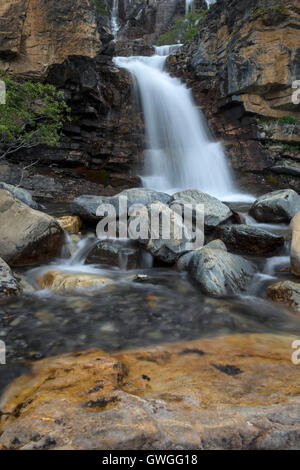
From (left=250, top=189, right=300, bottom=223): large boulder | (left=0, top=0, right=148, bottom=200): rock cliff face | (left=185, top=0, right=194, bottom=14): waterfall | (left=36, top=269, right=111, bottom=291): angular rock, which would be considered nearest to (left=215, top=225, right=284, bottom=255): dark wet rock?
(left=250, top=189, right=300, bottom=223): large boulder

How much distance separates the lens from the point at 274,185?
13969 mm

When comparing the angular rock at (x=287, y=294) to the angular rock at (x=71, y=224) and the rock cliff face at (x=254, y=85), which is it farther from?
the rock cliff face at (x=254, y=85)

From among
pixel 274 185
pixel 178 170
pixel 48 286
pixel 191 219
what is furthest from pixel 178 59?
pixel 48 286

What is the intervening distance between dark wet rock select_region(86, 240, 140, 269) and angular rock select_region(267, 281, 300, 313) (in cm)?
261

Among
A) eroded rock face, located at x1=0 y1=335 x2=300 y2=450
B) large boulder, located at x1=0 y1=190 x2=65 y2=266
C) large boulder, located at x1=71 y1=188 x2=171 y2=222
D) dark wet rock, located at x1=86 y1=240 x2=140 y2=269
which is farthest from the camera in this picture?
large boulder, located at x1=71 y1=188 x2=171 y2=222

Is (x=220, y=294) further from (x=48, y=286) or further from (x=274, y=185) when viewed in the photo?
(x=274, y=185)

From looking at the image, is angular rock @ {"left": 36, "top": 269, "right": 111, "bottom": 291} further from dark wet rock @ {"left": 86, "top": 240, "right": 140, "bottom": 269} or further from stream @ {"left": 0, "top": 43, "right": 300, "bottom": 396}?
dark wet rock @ {"left": 86, "top": 240, "right": 140, "bottom": 269}

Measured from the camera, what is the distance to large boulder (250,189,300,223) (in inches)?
270

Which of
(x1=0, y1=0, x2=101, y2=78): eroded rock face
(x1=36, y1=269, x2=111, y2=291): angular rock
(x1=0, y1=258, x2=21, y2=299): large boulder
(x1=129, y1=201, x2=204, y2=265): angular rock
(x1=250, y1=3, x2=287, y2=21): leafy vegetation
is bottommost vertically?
(x1=36, y1=269, x2=111, y2=291): angular rock

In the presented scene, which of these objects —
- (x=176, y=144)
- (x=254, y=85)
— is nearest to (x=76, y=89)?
(x=176, y=144)

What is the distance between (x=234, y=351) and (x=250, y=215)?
236 inches

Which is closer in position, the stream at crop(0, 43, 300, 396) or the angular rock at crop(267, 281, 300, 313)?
the stream at crop(0, 43, 300, 396)

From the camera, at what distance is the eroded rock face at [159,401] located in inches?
49.5

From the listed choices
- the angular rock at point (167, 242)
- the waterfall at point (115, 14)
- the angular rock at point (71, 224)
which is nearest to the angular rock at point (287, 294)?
the angular rock at point (167, 242)
